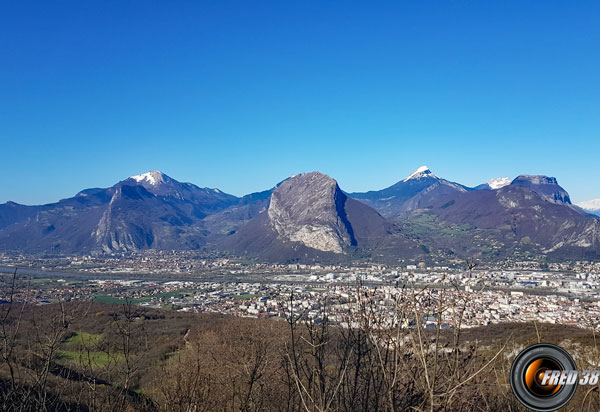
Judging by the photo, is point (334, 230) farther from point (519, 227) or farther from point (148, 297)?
point (148, 297)

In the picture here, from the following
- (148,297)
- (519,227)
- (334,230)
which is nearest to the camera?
(148,297)

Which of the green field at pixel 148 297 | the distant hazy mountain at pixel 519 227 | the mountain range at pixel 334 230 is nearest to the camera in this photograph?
the green field at pixel 148 297

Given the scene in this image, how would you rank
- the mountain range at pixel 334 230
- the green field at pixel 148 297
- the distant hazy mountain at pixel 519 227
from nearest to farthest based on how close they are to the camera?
the green field at pixel 148 297 → the distant hazy mountain at pixel 519 227 → the mountain range at pixel 334 230

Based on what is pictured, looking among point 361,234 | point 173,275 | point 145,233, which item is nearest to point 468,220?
point 361,234

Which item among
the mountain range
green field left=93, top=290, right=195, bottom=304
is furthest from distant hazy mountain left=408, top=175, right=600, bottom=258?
green field left=93, top=290, right=195, bottom=304

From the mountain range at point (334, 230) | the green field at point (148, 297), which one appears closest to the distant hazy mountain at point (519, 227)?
the mountain range at point (334, 230)

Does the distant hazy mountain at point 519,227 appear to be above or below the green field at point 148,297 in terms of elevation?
above

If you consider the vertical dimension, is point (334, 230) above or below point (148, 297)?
above

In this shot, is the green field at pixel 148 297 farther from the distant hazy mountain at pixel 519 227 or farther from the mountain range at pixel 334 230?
the distant hazy mountain at pixel 519 227

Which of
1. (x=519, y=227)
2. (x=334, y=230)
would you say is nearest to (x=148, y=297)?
(x=334, y=230)
